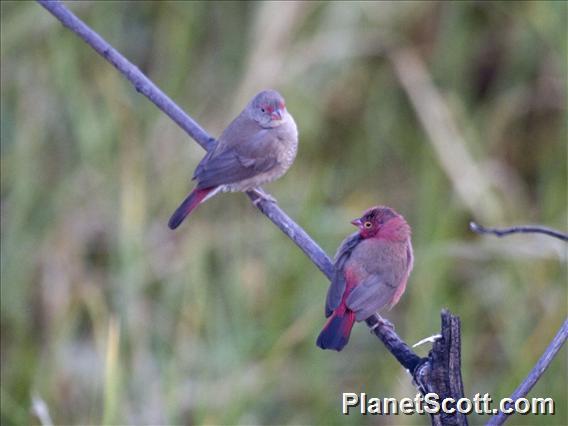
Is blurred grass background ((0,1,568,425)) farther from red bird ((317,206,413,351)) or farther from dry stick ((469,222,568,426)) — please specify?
dry stick ((469,222,568,426))

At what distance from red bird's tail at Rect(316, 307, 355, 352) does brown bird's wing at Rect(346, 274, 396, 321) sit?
2 centimetres

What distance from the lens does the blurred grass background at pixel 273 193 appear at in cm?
392

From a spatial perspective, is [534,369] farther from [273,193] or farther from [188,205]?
[273,193]

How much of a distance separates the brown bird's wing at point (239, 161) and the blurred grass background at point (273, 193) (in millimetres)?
629

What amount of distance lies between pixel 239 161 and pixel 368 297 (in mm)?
1019

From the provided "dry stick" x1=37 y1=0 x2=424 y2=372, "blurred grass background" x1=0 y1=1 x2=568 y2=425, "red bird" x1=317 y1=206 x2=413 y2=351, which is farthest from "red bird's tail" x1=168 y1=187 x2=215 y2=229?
"blurred grass background" x1=0 y1=1 x2=568 y2=425

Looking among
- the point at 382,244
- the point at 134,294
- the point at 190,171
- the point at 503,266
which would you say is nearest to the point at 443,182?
the point at 503,266

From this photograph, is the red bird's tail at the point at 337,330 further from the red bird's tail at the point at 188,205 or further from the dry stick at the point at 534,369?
the red bird's tail at the point at 188,205

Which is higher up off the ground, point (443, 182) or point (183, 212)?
point (443, 182)

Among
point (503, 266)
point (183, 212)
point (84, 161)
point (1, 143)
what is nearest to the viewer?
point (183, 212)

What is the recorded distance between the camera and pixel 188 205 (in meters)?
2.94

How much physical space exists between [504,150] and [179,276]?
1.93 meters

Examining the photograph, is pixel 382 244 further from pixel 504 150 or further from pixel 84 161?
pixel 504 150

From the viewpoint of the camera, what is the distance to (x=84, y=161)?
4.85 m
